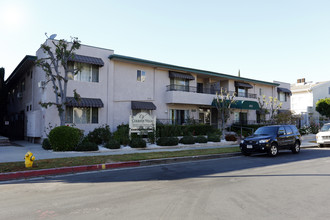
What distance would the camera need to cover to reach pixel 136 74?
20.0m

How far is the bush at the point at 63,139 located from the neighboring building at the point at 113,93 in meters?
3.27

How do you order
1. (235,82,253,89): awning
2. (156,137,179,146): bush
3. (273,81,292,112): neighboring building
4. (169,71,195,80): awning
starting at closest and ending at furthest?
(156,137,179,146): bush, (169,71,195,80): awning, (235,82,253,89): awning, (273,81,292,112): neighboring building

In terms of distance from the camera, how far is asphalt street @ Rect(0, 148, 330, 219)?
14.6 ft

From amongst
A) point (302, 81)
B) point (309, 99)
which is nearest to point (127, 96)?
point (309, 99)

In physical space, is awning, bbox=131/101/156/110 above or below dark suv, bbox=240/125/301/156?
above

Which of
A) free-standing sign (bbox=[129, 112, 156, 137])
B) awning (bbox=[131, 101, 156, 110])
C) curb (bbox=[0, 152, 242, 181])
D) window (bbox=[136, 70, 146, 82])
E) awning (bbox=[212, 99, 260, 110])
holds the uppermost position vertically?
window (bbox=[136, 70, 146, 82])

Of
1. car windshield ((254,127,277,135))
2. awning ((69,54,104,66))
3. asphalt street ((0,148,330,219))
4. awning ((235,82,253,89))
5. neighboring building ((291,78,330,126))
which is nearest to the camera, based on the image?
asphalt street ((0,148,330,219))

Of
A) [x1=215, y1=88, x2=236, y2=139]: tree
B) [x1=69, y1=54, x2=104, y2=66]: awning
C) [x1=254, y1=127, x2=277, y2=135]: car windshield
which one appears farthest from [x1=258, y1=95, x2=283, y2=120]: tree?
[x1=69, y1=54, x2=104, y2=66]: awning

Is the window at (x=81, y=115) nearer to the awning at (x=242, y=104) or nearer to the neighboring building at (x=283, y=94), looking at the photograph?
the awning at (x=242, y=104)

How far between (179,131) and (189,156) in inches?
272

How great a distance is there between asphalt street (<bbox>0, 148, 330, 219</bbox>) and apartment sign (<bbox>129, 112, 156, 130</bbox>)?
708cm

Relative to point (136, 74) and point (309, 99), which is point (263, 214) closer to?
point (136, 74)

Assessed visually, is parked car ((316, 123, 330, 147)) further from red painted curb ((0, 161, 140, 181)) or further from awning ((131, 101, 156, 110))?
red painted curb ((0, 161, 140, 181))

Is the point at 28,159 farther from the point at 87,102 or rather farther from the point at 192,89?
the point at 192,89
